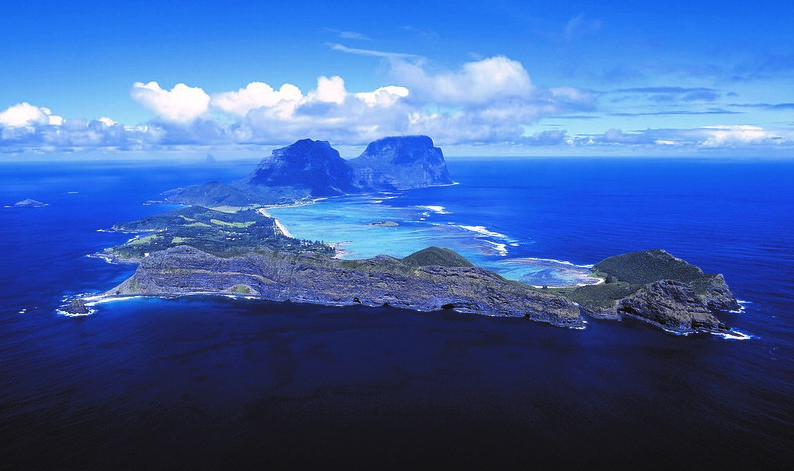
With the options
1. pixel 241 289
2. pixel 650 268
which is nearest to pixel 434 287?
pixel 241 289

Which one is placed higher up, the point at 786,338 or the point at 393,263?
the point at 393,263

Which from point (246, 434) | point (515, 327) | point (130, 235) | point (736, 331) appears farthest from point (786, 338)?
point (130, 235)

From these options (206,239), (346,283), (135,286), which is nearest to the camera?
(346,283)

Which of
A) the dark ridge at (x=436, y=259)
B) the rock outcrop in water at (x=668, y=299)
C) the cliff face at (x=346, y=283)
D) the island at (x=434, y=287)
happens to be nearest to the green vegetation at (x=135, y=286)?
the cliff face at (x=346, y=283)

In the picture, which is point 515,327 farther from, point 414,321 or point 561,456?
point 561,456

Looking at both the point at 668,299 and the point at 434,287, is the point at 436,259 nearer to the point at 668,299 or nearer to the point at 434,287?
the point at 434,287

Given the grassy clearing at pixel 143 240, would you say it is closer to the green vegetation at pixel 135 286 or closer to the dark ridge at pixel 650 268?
the green vegetation at pixel 135 286
